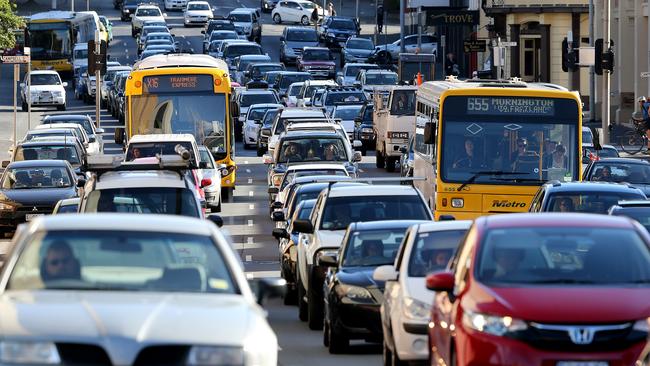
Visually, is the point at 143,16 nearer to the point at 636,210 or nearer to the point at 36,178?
the point at 36,178

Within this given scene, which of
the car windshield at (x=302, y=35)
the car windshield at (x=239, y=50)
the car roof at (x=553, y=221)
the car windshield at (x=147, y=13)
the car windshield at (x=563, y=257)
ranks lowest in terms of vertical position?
the car windshield at (x=563, y=257)

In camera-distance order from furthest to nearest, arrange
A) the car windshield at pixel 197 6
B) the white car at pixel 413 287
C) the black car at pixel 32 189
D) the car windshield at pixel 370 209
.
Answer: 1. the car windshield at pixel 197 6
2. the black car at pixel 32 189
3. the car windshield at pixel 370 209
4. the white car at pixel 413 287

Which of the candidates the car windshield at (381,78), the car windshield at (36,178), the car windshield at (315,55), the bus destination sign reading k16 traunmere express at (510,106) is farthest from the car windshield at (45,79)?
the bus destination sign reading k16 traunmere express at (510,106)

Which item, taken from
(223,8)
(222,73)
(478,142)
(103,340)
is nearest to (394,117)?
(222,73)

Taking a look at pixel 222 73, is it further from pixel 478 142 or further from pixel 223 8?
pixel 223 8

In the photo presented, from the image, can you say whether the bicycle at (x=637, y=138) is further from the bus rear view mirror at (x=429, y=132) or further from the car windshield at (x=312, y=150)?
the bus rear view mirror at (x=429, y=132)

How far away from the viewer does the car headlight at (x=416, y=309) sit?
15586mm

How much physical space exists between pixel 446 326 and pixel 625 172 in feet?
67.7

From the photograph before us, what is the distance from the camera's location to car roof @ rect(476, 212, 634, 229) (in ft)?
43.1

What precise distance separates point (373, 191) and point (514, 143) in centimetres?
476

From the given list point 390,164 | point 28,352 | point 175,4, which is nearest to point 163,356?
point 28,352

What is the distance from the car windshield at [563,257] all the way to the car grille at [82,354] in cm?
359

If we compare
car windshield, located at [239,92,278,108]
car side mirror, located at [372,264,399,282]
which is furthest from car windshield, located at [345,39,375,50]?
car side mirror, located at [372,264,399,282]

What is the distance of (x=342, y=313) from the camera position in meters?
18.3
